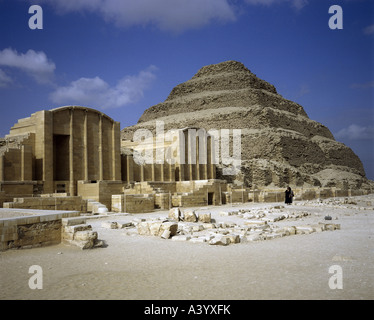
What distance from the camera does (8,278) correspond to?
189 inches

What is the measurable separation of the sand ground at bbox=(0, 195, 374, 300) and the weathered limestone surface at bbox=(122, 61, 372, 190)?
29435 mm

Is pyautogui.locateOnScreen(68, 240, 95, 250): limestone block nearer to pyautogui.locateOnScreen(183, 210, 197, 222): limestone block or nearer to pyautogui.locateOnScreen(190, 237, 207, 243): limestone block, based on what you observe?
pyautogui.locateOnScreen(190, 237, 207, 243): limestone block

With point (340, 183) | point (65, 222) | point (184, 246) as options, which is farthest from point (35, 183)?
point (340, 183)

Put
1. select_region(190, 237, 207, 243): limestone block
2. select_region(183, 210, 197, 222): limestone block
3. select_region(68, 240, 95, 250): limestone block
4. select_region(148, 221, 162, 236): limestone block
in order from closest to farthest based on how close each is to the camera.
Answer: select_region(68, 240, 95, 250): limestone block → select_region(190, 237, 207, 243): limestone block → select_region(148, 221, 162, 236): limestone block → select_region(183, 210, 197, 222): limestone block

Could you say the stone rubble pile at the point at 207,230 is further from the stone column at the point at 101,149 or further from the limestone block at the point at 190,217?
the stone column at the point at 101,149

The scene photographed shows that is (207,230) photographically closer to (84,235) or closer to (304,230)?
(304,230)

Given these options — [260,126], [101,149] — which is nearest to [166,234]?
[101,149]

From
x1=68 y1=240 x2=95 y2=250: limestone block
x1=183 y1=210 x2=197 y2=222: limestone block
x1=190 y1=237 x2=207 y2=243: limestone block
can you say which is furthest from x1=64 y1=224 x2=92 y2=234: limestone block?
x1=183 y1=210 x2=197 y2=222: limestone block

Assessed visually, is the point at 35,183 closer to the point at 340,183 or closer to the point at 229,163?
the point at 229,163

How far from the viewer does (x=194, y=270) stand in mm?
5180

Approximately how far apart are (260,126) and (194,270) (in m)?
45.6

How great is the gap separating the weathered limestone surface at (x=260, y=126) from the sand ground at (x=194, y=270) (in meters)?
29.4

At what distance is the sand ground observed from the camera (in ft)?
13.5

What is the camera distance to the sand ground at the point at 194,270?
162 inches
